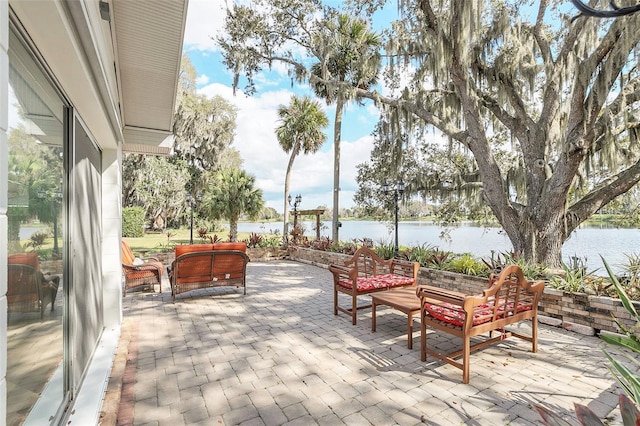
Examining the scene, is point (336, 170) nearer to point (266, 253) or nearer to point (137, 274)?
point (266, 253)

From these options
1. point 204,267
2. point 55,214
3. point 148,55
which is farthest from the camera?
point 204,267

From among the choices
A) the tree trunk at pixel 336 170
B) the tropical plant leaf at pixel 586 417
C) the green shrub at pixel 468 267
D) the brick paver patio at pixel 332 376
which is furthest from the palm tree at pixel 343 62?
the tropical plant leaf at pixel 586 417

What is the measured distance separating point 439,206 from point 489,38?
5002mm

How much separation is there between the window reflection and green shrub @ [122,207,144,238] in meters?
17.6

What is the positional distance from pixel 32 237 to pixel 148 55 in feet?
6.18

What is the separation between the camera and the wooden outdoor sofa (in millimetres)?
5207

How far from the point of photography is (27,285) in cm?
132

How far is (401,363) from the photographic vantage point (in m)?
3.09

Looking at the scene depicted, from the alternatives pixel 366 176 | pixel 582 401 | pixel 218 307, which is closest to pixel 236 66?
pixel 366 176

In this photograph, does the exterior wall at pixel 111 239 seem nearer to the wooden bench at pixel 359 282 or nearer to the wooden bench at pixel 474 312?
the wooden bench at pixel 359 282

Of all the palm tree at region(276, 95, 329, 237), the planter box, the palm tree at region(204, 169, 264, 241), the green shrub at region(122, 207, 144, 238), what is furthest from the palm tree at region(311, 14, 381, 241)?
the green shrub at region(122, 207, 144, 238)

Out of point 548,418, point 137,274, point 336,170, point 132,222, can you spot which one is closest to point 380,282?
point 548,418

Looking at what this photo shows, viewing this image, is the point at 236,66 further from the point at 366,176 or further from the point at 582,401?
the point at 582,401

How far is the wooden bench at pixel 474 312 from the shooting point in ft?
9.18
